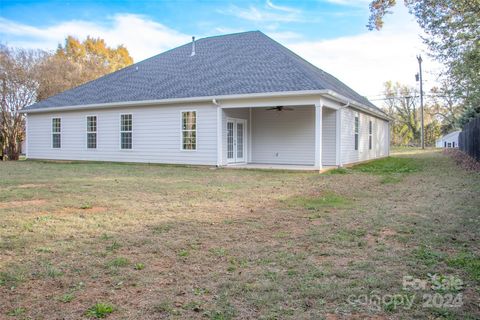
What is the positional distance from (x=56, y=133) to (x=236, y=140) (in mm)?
9139

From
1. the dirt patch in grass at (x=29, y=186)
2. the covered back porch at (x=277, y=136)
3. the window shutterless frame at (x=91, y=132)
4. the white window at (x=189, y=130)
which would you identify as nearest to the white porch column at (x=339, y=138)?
the covered back porch at (x=277, y=136)

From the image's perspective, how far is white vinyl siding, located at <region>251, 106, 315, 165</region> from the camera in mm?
16078

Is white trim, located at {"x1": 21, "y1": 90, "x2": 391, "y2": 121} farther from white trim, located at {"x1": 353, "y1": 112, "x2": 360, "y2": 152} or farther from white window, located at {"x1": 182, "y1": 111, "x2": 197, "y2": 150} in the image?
white window, located at {"x1": 182, "y1": 111, "x2": 197, "y2": 150}

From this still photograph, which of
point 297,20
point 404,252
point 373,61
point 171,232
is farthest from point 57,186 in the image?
point 373,61

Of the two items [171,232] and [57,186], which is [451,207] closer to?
[171,232]

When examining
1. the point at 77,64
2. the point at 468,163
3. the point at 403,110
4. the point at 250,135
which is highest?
the point at 77,64

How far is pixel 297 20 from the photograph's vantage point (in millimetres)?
18734

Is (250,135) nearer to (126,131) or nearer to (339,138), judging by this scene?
(339,138)

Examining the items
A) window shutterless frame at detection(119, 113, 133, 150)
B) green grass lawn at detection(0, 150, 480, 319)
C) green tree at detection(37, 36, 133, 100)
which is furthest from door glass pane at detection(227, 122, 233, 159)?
green tree at detection(37, 36, 133, 100)

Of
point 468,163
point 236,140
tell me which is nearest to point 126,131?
point 236,140

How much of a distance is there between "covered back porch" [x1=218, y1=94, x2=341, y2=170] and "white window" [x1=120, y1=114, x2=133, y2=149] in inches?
170

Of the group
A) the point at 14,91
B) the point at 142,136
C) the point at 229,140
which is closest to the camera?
the point at 229,140

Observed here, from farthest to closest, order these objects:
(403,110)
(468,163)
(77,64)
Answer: (403,110)
(77,64)
(468,163)

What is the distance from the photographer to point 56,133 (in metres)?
19.0
